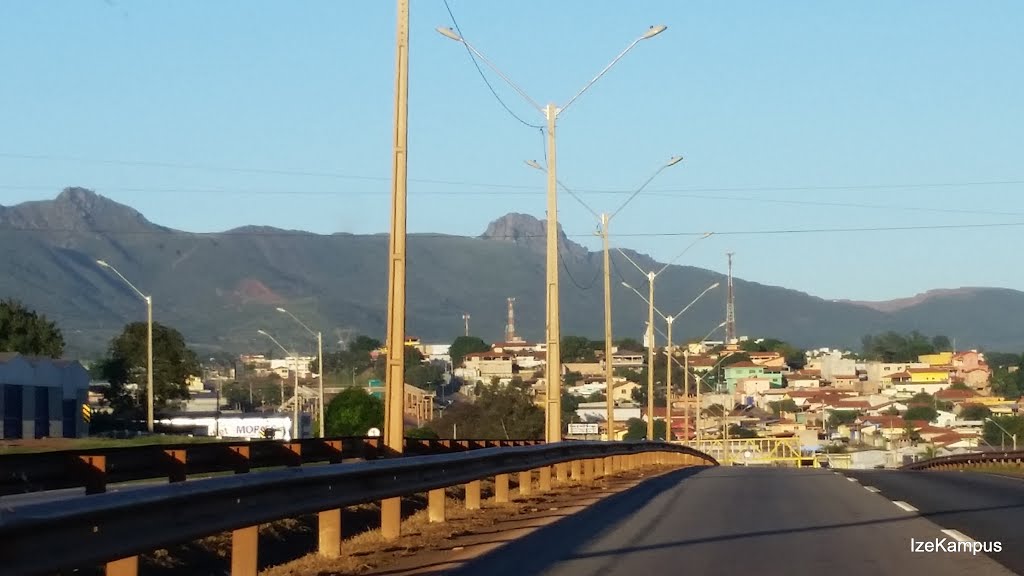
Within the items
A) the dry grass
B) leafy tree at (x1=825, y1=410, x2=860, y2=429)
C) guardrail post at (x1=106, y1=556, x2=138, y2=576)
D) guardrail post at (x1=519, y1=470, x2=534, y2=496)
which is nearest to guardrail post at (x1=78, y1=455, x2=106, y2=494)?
the dry grass

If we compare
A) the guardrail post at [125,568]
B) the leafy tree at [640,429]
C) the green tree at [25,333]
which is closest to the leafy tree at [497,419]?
the leafy tree at [640,429]

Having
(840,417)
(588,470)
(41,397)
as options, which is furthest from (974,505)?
(840,417)

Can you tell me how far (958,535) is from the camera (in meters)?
15.5

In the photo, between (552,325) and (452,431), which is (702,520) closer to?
(552,325)

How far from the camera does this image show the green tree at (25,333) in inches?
3967

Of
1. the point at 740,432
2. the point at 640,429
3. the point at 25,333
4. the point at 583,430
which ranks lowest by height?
the point at 740,432

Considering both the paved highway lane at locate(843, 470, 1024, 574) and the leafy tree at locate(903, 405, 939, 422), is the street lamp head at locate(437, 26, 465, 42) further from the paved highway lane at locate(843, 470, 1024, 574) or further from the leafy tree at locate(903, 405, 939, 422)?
the leafy tree at locate(903, 405, 939, 422)

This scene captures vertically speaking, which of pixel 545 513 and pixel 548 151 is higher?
pixel 548 151

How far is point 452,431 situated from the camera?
96562 millimetres

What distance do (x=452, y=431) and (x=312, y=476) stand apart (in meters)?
85.2

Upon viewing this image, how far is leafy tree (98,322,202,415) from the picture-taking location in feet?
306

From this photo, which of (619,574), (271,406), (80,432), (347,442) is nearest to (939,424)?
(271,406)

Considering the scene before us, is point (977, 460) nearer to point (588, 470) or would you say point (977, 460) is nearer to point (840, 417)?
point (588, 470)

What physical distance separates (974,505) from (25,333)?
91.5 metres
